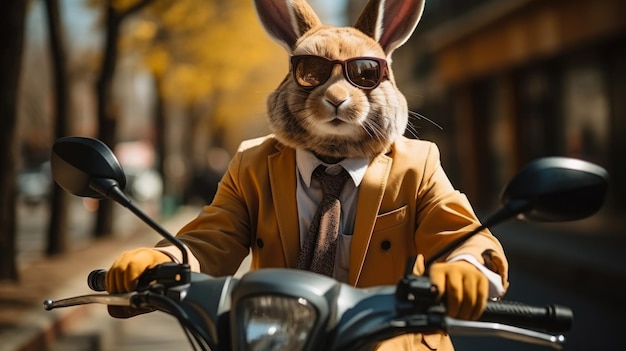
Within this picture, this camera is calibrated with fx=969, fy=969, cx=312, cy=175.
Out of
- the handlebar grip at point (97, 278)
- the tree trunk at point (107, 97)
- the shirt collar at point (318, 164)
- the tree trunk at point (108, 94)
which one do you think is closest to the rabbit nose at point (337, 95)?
the shirt collar at point (318, 164)

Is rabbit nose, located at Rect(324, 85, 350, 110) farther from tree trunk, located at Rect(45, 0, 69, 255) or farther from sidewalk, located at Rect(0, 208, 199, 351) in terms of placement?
tree trunk, located at Rect(45, 0, 69, 255)

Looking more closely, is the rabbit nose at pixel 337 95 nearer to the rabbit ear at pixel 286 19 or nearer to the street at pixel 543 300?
the rabbit ear at pixel 286 19

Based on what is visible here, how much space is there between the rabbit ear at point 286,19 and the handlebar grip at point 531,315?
1183 mm

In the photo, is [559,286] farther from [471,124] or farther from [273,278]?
[471,124]

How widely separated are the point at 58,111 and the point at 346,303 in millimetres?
13044

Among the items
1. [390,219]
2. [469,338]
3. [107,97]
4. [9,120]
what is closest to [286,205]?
[390,219]

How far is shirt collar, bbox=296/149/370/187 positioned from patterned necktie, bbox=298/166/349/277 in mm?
71

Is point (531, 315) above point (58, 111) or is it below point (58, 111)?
above

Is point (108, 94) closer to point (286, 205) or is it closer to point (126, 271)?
point (286, 205)

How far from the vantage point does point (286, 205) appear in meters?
2.84

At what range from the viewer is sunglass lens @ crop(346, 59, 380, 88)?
2.74 m

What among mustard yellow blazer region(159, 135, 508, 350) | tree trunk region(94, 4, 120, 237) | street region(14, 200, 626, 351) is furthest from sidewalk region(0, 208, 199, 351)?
mustard yellow blazer region(159, 135, 508, 350)

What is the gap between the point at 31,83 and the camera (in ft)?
207

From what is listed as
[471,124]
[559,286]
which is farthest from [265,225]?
[471,124]
